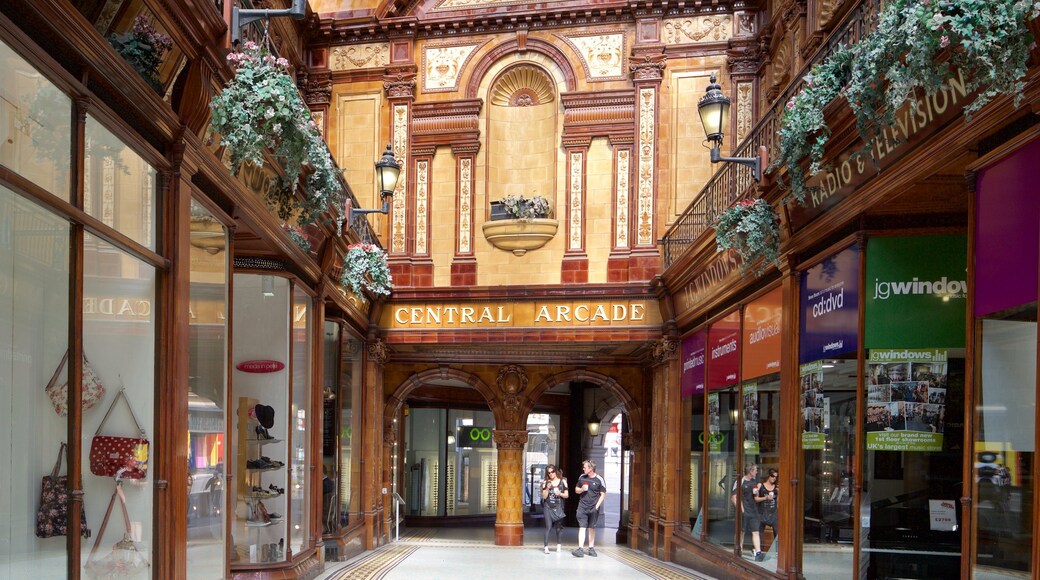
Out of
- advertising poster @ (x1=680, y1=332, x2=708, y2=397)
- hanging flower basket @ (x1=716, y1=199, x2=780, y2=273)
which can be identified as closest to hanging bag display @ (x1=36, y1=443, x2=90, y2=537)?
hanging flower basket @ (x1=716, y1=199, x2=780, y2=273)

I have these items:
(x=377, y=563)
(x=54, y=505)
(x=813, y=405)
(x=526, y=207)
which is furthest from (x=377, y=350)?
(x=54, y=505)

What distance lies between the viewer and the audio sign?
24.3 m

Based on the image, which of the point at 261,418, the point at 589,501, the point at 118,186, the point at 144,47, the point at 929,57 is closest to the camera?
the point at 929,57

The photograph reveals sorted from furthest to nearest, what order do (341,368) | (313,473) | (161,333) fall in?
(341,368), (313,473), (161,333)

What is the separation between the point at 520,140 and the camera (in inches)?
691

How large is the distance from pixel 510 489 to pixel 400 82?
7.04 meters

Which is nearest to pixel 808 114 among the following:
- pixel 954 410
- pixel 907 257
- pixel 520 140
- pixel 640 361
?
pixel 907 257

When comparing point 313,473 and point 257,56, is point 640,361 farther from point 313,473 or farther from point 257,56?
point 257,56

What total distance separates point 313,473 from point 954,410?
6.90 meters

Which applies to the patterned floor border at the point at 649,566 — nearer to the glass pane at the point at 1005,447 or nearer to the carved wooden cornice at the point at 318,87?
the glass pane at the point at 1005,447

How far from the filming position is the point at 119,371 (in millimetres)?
5914

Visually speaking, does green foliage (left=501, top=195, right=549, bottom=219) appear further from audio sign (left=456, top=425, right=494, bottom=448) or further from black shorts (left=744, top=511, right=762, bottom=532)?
audio sign (left=456, top=425, right=494, bottom=448)

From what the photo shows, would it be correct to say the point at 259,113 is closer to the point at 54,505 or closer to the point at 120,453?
the point at 120,453

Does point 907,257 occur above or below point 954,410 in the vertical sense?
above
